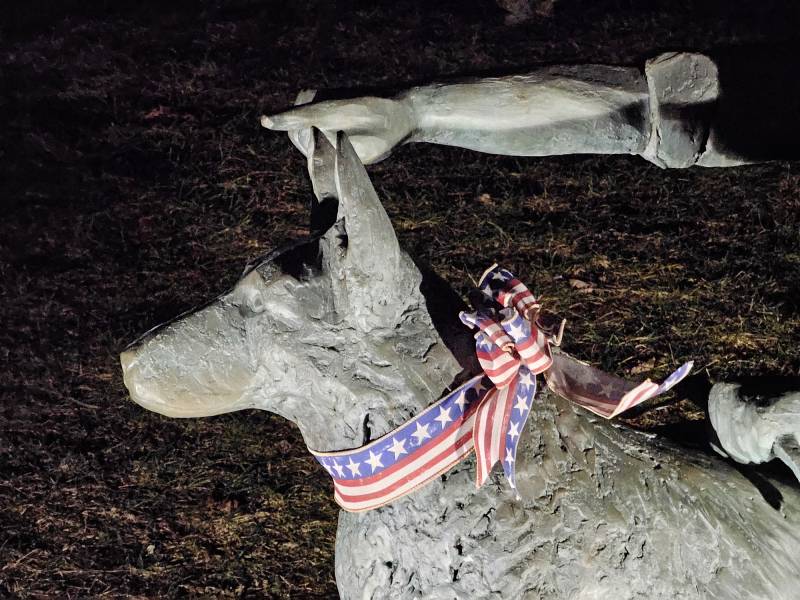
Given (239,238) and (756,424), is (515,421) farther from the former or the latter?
(239,238)

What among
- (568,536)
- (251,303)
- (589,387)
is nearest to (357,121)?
(251,303)

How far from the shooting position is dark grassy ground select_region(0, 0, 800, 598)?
3.83 meters

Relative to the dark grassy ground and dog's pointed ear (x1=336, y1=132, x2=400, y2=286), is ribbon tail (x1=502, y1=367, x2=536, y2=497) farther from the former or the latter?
the dark grassy ground

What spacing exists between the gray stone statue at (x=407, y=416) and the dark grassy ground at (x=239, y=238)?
1291 millimetres

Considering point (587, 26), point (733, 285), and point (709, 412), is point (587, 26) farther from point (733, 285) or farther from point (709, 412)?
point (709, 412)

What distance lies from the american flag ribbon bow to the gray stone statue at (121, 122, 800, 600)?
4 cm

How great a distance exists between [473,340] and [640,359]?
219 cm

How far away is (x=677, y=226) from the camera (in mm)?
4352

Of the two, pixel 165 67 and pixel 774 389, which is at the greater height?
pixel 774 389

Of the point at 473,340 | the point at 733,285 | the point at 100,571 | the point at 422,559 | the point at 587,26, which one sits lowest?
the point at 100,571

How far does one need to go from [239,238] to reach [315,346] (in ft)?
10.1

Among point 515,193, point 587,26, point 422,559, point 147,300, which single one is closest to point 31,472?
point 147,300

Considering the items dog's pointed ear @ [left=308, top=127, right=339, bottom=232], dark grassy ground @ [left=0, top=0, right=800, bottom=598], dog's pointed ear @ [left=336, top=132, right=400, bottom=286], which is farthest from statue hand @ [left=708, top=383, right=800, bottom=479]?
dark grassy ground @ [left=0, top=0, right=800, bottom=598]

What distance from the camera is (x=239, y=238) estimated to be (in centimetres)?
474
